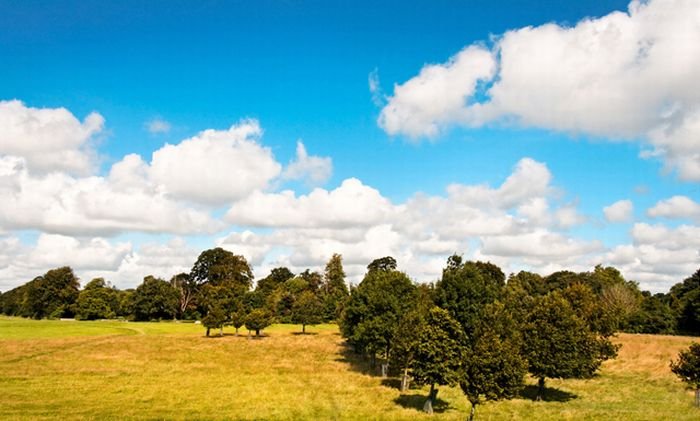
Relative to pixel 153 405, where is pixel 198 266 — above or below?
above

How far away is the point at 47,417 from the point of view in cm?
3600

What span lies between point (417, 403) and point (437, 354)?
644 centimetres

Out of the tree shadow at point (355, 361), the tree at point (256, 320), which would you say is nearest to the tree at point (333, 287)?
the tree at point (256, 320)

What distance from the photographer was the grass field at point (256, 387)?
39.2 m

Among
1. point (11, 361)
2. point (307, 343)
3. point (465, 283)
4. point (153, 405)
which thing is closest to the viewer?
point (153, 405)

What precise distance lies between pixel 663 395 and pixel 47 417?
5684 cm

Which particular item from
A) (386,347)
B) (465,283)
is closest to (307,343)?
(386,347)

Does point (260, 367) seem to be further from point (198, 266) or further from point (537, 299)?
point (198, 266)

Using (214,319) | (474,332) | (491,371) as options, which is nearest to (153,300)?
(214,319)

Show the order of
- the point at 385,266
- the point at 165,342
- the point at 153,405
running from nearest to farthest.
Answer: the point at 153,405
the point at 165,342
the point at 385,266

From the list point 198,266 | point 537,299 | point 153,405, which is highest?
point 198,266

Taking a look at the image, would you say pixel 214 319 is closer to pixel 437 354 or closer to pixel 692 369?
pixel 437 354

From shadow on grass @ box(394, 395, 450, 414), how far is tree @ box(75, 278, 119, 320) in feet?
427

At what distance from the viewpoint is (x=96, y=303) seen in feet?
481
